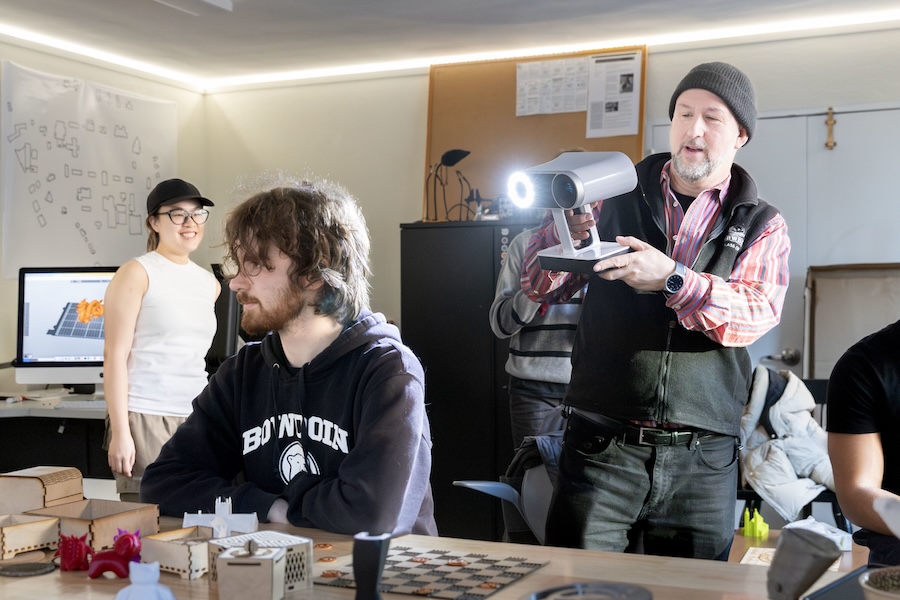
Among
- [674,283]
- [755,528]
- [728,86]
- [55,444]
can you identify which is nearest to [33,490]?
[674,283]

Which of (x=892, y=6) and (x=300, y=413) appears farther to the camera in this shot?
(x=892, y=6)

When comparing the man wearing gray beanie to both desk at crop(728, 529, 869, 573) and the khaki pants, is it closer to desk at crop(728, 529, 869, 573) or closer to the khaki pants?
desk at crop(728, 529, 869, 573)

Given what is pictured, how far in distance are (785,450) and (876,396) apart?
215 cm

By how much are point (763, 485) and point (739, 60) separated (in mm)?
2412

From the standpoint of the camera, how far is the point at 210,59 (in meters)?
5.61

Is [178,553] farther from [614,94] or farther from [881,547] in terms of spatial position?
[614,94]

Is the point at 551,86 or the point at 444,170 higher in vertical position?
the point at 551,86

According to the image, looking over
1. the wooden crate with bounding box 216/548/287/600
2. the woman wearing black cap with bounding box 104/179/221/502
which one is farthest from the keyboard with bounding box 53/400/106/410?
the wooden crate with bounding box 216/548/287/600

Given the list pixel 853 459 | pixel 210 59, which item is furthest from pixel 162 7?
pixel 853 459

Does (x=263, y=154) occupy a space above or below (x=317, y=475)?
above

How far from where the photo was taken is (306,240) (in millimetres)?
1901

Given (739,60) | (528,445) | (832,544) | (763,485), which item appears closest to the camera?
(832,544)

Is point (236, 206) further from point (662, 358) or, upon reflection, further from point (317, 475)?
point (662, 358)

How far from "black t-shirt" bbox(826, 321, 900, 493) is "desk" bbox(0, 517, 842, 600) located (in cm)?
46
